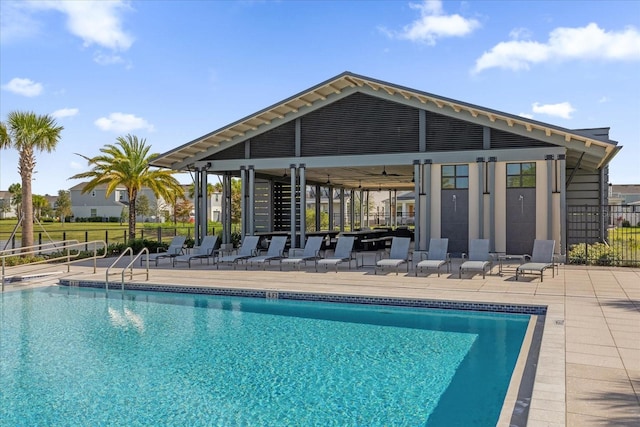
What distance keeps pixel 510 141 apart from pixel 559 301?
7678 millimetres

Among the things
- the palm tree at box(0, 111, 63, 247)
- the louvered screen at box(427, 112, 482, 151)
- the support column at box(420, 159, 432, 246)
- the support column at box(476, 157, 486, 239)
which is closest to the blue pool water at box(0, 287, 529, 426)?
the support column at box(420, 159, 432, 246)

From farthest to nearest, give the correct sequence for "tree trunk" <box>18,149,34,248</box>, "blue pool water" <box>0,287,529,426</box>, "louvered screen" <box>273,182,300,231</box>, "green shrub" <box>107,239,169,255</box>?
"louvered screen" <box>273,182,300,231</box>, "green shrub" <box>107,239,169,255</box>, "tree trunk" <box>18,149,34,248</box>, "blue pool water" <box>0,287,529,426</box>

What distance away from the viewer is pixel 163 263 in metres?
18.0

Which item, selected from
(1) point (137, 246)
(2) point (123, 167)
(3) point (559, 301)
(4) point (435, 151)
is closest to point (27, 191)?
(1) point (137, 246)

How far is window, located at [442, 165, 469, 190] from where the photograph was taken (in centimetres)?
1653

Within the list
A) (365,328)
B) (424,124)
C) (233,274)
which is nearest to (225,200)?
(233,274)

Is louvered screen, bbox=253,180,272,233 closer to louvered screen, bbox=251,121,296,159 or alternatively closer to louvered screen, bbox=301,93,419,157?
louvered screen, bbox=251,121,296,159

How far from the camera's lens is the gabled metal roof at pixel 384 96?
1501 cm

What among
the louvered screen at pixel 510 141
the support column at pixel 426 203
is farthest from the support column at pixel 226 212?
the louvered screen at pixel 510 141

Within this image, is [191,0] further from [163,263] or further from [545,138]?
[545,138]

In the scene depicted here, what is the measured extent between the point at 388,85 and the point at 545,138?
508 cm

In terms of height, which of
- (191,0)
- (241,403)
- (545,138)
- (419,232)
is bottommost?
(241,403)

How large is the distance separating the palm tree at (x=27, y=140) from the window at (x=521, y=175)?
17.1 m

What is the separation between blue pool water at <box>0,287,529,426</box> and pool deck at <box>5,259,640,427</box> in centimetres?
68
